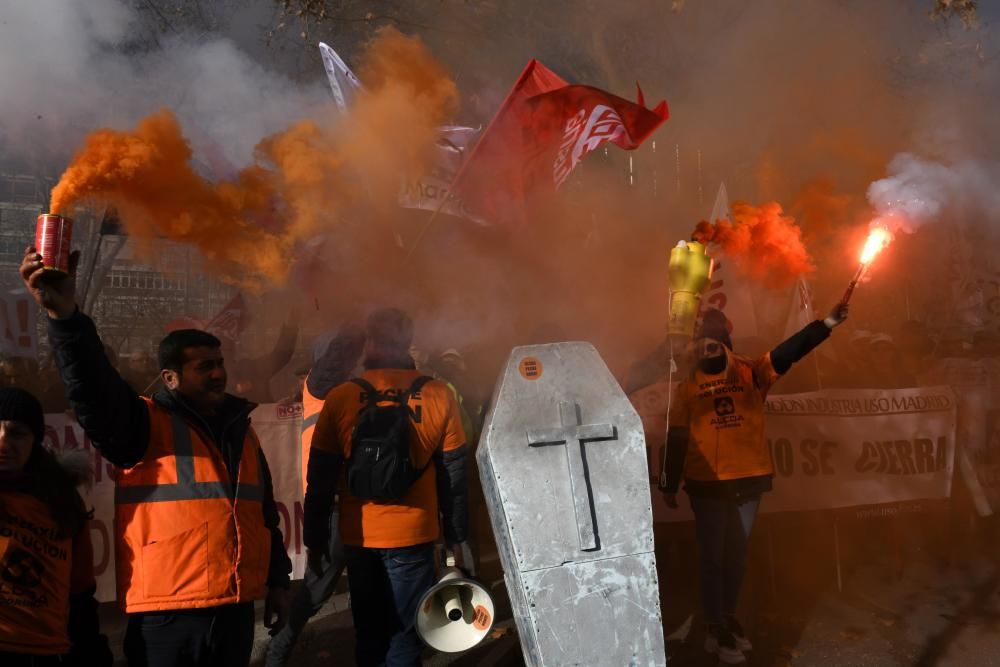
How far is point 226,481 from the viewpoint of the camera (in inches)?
103

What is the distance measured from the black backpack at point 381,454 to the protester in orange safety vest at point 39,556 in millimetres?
1053

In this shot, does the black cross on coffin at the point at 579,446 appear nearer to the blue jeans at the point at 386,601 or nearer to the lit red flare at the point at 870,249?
the blue jeans at the point at 386,601

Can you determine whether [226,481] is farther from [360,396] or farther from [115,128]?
[115,128]

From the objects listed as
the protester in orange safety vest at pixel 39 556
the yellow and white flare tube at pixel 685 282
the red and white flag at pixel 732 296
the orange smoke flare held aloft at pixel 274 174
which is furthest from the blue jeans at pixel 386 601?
the red and white flag at pixel 732 296

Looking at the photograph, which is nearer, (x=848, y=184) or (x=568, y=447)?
(x=568, y=447)

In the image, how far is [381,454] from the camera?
3.21 metres

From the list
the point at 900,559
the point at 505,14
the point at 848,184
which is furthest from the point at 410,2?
the point at 900,559

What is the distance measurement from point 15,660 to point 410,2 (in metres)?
9.79

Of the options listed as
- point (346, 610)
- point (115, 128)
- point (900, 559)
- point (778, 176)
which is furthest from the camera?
point (778, 176)

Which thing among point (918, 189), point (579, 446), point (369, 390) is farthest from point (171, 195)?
point (918, 189)

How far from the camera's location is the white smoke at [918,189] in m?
5.02

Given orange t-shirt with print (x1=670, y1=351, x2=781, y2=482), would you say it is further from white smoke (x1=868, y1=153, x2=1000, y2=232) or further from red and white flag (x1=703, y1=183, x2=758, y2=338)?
red and white flag (x1=703, y1=183, x2=758, y2=338)

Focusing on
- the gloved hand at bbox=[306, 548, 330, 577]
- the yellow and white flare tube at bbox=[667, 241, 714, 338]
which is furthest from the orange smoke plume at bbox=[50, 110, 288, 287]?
the yellow and white flare tube at bbox=[667, 241, 714, 338]

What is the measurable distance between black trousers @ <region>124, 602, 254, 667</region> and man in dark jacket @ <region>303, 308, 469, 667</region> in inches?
29.9
